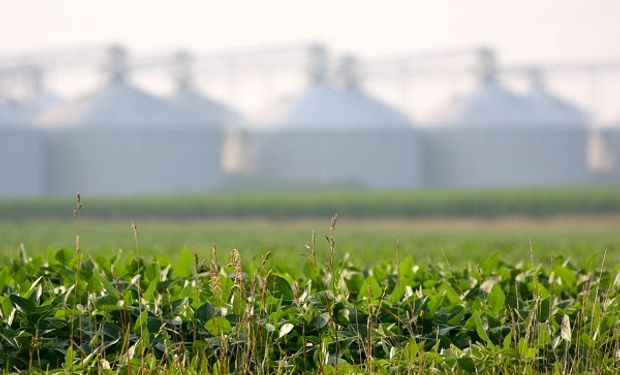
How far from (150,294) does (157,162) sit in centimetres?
4344

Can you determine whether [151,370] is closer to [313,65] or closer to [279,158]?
[279,158]

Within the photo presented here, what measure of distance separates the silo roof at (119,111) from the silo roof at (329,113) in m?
4.69

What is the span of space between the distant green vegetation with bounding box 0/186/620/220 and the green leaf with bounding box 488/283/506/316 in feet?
106

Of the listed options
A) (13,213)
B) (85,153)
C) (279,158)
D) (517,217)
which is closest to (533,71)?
(279,158)

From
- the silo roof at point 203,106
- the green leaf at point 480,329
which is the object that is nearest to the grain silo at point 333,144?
the silo roof at point 203,106

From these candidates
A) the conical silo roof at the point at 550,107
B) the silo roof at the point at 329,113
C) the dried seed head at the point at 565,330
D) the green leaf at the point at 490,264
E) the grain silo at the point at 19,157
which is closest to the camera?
the dried seed head at the point at 565,330

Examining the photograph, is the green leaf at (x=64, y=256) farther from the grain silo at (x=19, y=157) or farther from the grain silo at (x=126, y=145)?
the grain silo at (x=19, y=157)

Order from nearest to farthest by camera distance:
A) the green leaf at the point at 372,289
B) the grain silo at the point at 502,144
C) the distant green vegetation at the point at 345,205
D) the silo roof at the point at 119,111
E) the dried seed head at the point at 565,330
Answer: the dried seed head at the point at 565,330 < the green leaf at the point at 372,289 < the distant green vegetation at the point at 345,205 < the silo roof at the point at 119,111 < the grain silo at the point at 502,144

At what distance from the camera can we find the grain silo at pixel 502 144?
50.8 m

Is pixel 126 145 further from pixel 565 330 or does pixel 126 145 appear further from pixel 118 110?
pixel 565 330

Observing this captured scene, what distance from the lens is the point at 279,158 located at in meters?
50.3

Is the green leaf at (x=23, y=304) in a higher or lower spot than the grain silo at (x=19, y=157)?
higher

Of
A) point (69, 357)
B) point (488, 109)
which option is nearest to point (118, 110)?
point (488, 109)

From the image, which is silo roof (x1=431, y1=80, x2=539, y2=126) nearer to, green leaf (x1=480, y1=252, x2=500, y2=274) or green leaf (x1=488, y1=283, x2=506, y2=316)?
green leaf (x1=480, y1=252, x2=500, y2=274)
